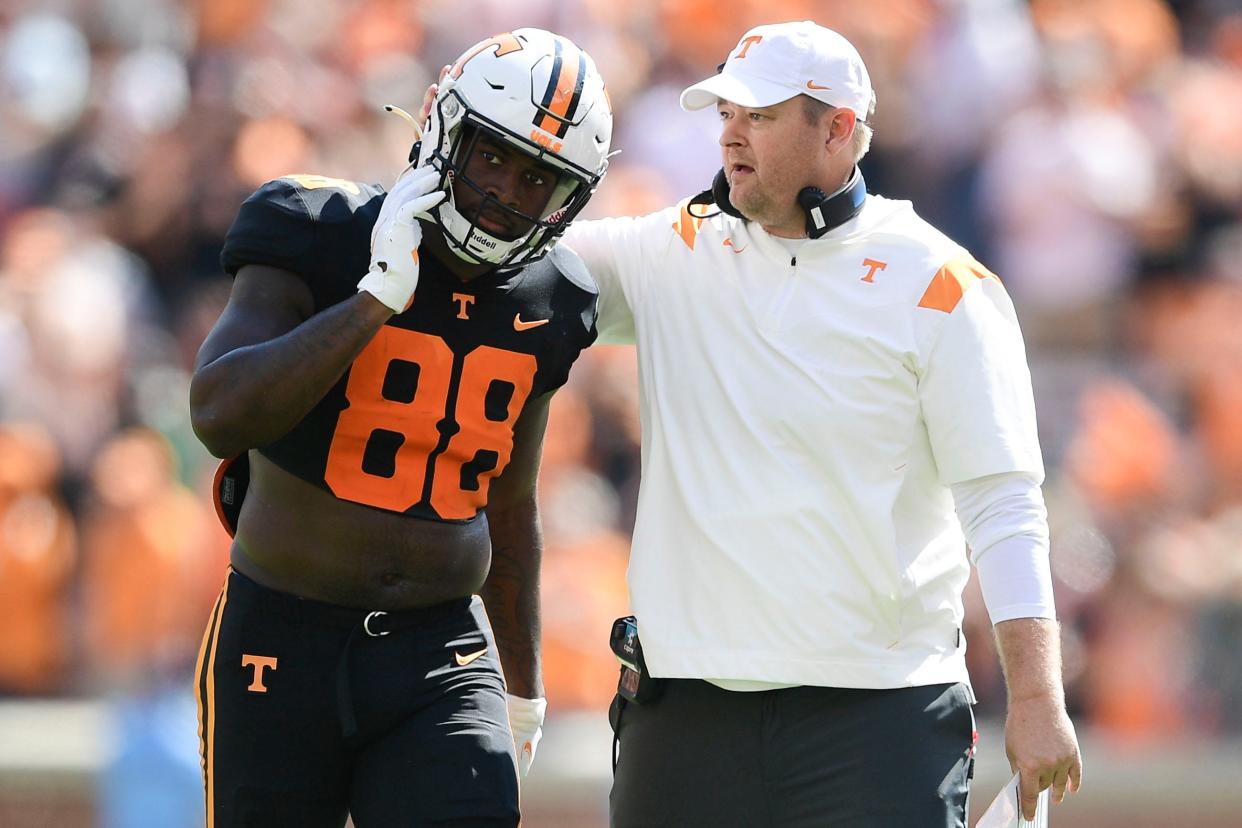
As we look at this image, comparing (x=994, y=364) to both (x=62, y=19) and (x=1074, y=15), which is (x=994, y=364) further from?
(x=62, y=19)

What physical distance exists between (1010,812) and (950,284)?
110 cm

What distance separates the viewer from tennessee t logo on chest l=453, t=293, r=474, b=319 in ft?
12.2

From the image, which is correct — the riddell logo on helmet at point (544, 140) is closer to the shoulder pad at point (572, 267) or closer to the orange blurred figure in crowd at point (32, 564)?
the shoulder pad at point (572, 267)

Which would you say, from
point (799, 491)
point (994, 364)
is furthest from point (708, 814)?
point (994, 364)

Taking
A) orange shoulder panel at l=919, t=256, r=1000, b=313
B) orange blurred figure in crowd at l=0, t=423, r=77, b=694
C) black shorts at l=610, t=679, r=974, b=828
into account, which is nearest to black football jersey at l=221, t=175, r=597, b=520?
black shorts at l=610, t=679, r=974, b=828

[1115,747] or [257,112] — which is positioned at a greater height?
[257,112]

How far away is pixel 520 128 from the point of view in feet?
11.9

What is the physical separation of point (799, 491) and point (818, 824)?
0.69 m

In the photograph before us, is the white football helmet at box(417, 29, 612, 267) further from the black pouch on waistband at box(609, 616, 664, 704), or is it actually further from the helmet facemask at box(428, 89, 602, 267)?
the black pouch on waistband at box(609, 616, 664, 704)

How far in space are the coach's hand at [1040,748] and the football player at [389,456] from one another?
1001 millimetres

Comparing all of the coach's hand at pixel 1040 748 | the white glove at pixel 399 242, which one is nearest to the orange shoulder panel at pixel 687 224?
the white glove at pixel 399 242

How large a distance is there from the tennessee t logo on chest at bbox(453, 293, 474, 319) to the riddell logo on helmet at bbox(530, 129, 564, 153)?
0.35 metres

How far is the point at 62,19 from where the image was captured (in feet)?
29.1

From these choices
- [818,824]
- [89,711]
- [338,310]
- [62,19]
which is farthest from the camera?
[62,19]
